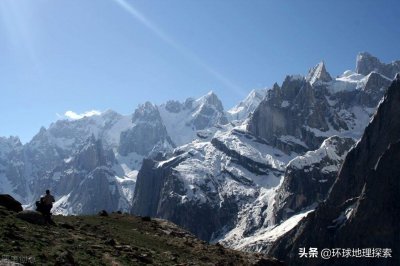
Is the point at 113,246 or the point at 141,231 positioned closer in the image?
the point at 113,246

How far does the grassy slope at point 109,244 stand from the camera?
118 feet

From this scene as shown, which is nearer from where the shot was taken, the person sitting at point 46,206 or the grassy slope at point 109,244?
the grassy slope at point 109,244

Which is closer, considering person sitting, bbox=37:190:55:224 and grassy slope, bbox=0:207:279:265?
grassy slope, bbox=0:207:279:265

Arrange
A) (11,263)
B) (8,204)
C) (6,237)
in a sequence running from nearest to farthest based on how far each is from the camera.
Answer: (11,263) < (6,237) < (8,204)

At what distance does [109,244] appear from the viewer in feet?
150

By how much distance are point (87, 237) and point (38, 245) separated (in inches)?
383

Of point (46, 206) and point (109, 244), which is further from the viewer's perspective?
point (46, 206)

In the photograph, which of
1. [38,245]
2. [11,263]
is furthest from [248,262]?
[11,263]

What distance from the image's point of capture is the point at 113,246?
148 feet

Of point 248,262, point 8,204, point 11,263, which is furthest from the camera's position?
point 248,262

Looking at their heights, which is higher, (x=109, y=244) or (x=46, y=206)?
(x=46, y=206)

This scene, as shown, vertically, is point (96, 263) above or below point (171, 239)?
below

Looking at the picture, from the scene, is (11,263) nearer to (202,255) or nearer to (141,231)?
(202,255)

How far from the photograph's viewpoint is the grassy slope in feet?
118
